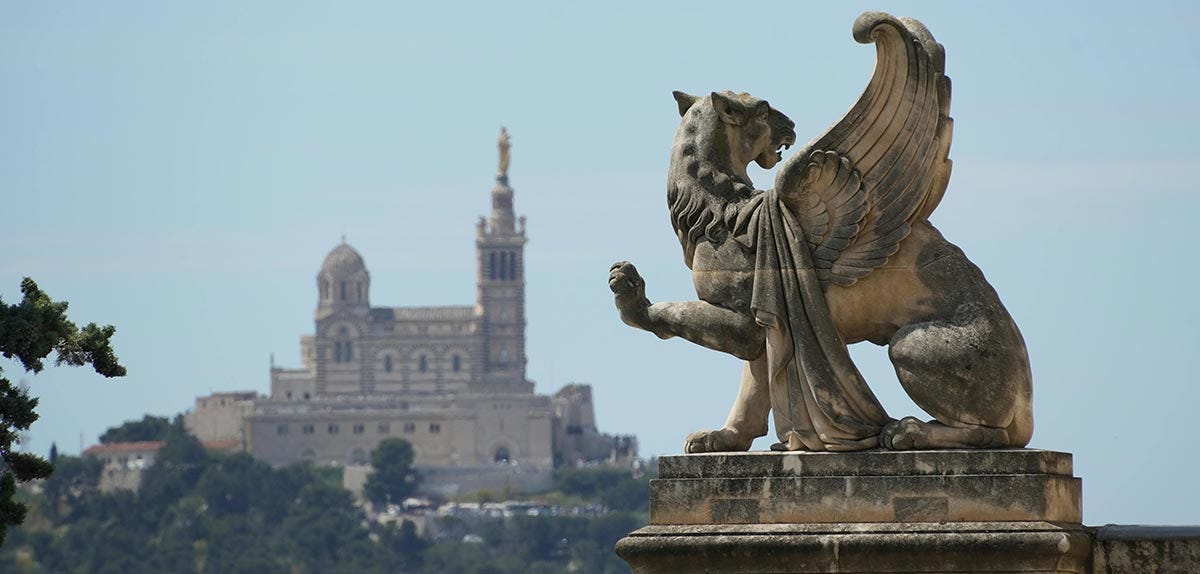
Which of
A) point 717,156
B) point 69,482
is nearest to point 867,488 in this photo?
point 717,156

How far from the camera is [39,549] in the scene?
146 metres

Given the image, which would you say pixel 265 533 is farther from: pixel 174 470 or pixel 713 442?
pixel 713 442

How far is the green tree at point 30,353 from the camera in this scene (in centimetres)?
1232

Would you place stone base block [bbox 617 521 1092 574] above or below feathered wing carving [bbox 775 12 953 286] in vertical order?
below

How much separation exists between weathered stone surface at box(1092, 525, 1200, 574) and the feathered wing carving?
4.04 feet

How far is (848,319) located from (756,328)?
32 cm

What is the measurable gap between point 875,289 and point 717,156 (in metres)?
0.77

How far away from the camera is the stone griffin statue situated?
9.65 m

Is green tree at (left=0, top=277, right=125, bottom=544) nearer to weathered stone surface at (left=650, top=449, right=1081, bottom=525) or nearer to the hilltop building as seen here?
weathered stone surface at (left=650, top=449, right=1081, bottom=525)

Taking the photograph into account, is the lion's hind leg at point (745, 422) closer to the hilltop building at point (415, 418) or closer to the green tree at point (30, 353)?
the green tree at point (30, 353)

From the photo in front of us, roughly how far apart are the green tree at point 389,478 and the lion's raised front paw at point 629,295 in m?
160

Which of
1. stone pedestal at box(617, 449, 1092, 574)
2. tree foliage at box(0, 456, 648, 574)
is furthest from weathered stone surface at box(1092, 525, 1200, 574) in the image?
tree foliage at box(0, 456, 648, 574)

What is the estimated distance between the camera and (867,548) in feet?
30.7

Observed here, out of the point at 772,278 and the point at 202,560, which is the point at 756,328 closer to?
the point at 772,278
